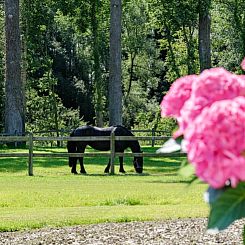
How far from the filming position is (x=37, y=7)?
134 feet

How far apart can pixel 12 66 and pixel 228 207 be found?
29027 mm

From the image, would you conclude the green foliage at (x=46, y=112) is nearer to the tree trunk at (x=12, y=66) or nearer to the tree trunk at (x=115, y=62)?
the tree trunk at (x=12, y=66)

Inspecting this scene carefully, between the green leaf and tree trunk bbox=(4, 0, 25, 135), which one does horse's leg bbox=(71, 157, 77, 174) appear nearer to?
tree trunk bbox=(4, 0, 25, 135)

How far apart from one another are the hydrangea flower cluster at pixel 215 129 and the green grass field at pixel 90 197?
791 centimetres

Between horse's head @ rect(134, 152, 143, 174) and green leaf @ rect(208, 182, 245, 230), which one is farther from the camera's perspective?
horse's head @ rect(134, 152, 143, 174)

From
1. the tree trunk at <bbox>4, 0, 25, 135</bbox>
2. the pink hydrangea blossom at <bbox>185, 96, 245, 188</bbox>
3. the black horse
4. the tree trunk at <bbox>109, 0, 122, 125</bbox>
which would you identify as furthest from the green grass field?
the tree trunk at <bbox>4, 0, 25, 135</bbox>

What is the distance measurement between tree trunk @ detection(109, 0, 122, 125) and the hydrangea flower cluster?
27248mm

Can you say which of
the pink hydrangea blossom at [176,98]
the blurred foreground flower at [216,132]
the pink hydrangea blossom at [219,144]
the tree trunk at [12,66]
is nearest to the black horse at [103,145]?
the tree trunk at [12,66]

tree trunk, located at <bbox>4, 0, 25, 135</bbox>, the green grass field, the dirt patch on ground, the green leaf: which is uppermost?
tree trunk, located at <bbox>4, 0, 25, 135</bbox>

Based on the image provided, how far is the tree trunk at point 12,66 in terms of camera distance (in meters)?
30.4

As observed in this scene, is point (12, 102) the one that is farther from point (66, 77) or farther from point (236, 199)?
point (236, 199)

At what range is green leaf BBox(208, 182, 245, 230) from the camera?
2.05 metres

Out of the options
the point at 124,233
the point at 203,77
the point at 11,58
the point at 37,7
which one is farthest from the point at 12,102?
the point at 203,77

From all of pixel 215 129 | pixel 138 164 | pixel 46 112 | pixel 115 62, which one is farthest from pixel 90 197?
pixel 46 112
